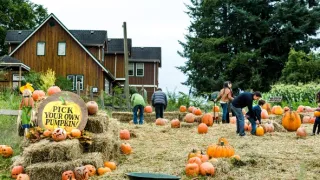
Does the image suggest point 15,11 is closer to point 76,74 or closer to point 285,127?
point 76,74

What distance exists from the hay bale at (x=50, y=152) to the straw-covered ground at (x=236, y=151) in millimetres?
814

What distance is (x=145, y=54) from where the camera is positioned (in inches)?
1886

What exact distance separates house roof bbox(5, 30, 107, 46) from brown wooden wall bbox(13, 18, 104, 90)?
2.44 m

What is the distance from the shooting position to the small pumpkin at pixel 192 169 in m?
9.16

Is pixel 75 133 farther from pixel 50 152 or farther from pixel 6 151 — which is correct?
pixel 6 151

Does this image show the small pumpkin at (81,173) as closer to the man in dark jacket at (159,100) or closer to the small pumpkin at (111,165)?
the small pumpkin at (111,165)

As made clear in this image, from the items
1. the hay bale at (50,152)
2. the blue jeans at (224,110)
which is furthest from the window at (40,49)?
the hay bale at (50,152)

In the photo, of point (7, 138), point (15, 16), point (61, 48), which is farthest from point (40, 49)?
point (7, 138)

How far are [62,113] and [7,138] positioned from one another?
2.69 meters

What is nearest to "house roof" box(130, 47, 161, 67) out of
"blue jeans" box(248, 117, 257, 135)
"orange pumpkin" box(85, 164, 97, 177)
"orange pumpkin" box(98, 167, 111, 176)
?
"blue jeans" box(248, 117, 257, 135)

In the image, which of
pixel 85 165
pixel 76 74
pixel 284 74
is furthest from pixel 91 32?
pixel 85 165

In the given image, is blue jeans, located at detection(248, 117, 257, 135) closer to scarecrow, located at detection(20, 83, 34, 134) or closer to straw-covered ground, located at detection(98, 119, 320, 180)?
straw-covered ground, located at detection(98, 119, 320, 180)

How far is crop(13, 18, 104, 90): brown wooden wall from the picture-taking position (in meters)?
38.1

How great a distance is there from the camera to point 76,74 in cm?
3862
